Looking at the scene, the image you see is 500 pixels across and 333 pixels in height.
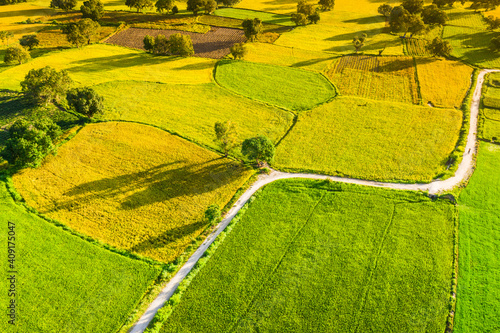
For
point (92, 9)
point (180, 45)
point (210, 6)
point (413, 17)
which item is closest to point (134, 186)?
point (180, 45)

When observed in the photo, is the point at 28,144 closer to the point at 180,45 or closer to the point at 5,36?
the point at 180,45

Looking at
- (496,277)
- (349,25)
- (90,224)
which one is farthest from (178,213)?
(349,25)

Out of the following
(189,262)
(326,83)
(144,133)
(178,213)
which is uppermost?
(326,83)

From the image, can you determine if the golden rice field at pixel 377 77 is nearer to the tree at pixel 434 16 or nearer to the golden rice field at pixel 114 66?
the tree at pixel 434 16

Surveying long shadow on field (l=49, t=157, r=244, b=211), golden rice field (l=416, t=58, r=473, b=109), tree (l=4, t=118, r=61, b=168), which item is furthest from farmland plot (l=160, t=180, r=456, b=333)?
golden rice field (l=416, t=58, r=473, b=109)

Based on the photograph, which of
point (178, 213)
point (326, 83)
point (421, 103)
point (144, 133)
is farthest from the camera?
point (326, 83)

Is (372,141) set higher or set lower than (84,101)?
lower

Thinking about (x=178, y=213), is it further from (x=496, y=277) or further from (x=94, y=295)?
(x=496, y=277)
